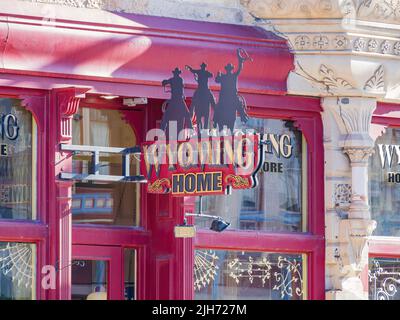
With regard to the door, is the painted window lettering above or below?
above

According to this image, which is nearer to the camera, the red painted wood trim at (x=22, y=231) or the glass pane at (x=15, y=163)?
the red painted wood trim at (x=22, y=231)

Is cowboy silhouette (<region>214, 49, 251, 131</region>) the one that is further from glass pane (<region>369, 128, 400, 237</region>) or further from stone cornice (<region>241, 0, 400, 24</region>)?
glass pane (<region>369, 128, 400, 237</region>)

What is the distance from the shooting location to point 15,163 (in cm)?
1903

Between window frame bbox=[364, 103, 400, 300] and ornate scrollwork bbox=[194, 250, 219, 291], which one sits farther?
window frame bbox=[364, 103, 400, 300]

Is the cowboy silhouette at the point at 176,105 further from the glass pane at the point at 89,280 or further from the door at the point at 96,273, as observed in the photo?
the glass pane at the point at 89,280

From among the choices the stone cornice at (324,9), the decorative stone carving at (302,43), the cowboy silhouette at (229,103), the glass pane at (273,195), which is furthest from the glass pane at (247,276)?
the stone cornice at (324,9)

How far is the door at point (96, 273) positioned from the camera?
19.6 meters

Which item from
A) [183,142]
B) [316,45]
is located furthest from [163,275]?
[316,45]

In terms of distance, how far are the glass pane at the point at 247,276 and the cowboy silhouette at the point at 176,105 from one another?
1695 millimetres

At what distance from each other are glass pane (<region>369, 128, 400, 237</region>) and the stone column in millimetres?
560

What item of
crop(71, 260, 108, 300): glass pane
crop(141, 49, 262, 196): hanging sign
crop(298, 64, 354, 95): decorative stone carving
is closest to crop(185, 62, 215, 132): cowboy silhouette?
crop(141, 49, 262, 196): hanging sign

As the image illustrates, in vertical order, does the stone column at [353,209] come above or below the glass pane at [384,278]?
above

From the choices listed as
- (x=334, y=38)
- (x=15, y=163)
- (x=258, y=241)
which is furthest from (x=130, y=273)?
(x=334, y=38)

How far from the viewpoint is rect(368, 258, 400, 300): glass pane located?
21.0 meters
